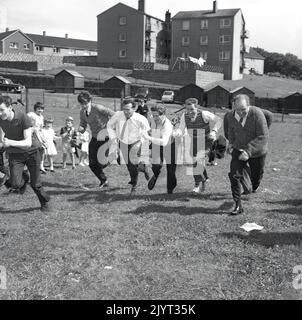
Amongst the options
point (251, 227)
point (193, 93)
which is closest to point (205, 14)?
point (193, 93)

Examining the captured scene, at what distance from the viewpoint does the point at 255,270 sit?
523 cm

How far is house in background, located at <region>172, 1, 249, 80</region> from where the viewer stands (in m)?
71.6

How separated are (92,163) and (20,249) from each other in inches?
153

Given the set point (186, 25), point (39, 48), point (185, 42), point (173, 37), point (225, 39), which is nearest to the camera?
point (225, 39)

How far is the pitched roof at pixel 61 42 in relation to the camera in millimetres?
89069

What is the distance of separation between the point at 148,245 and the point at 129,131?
336cm

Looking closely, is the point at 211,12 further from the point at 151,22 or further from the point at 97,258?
the point at 97,258

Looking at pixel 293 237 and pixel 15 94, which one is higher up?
pixel 15 94

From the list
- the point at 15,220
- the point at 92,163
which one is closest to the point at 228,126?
the point at 92,163

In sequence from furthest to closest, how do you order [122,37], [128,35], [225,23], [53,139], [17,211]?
[122,37] < [128,35] < [225,23] < [53,139] < [17,211]

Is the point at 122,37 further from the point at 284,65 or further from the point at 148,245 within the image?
the point at 148,245

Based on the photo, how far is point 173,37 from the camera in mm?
76125

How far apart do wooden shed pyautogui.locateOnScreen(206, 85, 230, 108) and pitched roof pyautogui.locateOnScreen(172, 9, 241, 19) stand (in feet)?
78.2

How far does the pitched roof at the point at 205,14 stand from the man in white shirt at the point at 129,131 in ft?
218
